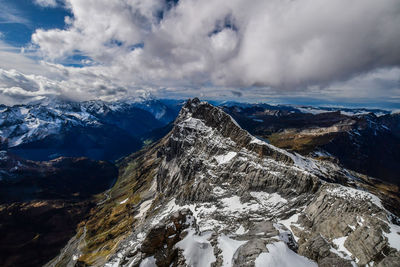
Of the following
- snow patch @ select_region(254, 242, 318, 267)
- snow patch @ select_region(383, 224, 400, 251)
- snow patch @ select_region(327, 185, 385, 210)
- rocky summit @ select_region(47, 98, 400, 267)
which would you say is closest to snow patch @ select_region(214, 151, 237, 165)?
rocky summit @ select_region(47, 98, 400, 267)

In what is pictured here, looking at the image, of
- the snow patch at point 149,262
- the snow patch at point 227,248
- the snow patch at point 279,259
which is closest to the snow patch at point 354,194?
the snow patch at point 279,259

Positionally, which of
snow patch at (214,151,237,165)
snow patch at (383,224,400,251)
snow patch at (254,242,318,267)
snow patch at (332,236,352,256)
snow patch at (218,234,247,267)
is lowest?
snow patch at (214,151,237,165)

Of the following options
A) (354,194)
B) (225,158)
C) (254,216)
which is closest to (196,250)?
(254,216)

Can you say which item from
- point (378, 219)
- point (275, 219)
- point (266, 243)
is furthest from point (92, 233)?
point (378, 219)

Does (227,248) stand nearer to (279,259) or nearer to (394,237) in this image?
(279,259)

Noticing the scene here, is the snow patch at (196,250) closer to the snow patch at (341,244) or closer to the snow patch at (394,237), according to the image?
the snow patch at (341,244)

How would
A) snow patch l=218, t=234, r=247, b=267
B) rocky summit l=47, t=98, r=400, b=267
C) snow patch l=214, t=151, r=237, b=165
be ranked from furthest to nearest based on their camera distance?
snow patch l=214, t=151, r=237, b=165 < snow patch l=218, t=234, r=247, b=267 < rocky summit l=47, t=98, r=400, b=267

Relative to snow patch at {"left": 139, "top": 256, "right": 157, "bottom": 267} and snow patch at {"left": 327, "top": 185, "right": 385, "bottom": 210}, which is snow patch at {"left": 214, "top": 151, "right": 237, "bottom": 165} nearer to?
snow patch at {"left": 327, "top": 185, "right": 385, "bottom": 210}

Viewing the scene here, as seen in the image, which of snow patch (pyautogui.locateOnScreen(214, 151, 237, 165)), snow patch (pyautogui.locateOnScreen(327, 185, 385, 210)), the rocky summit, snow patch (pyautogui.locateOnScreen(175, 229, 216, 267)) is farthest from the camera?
snow patch (pyautogui.locateOnScreen(214, 151, 237, 165))
